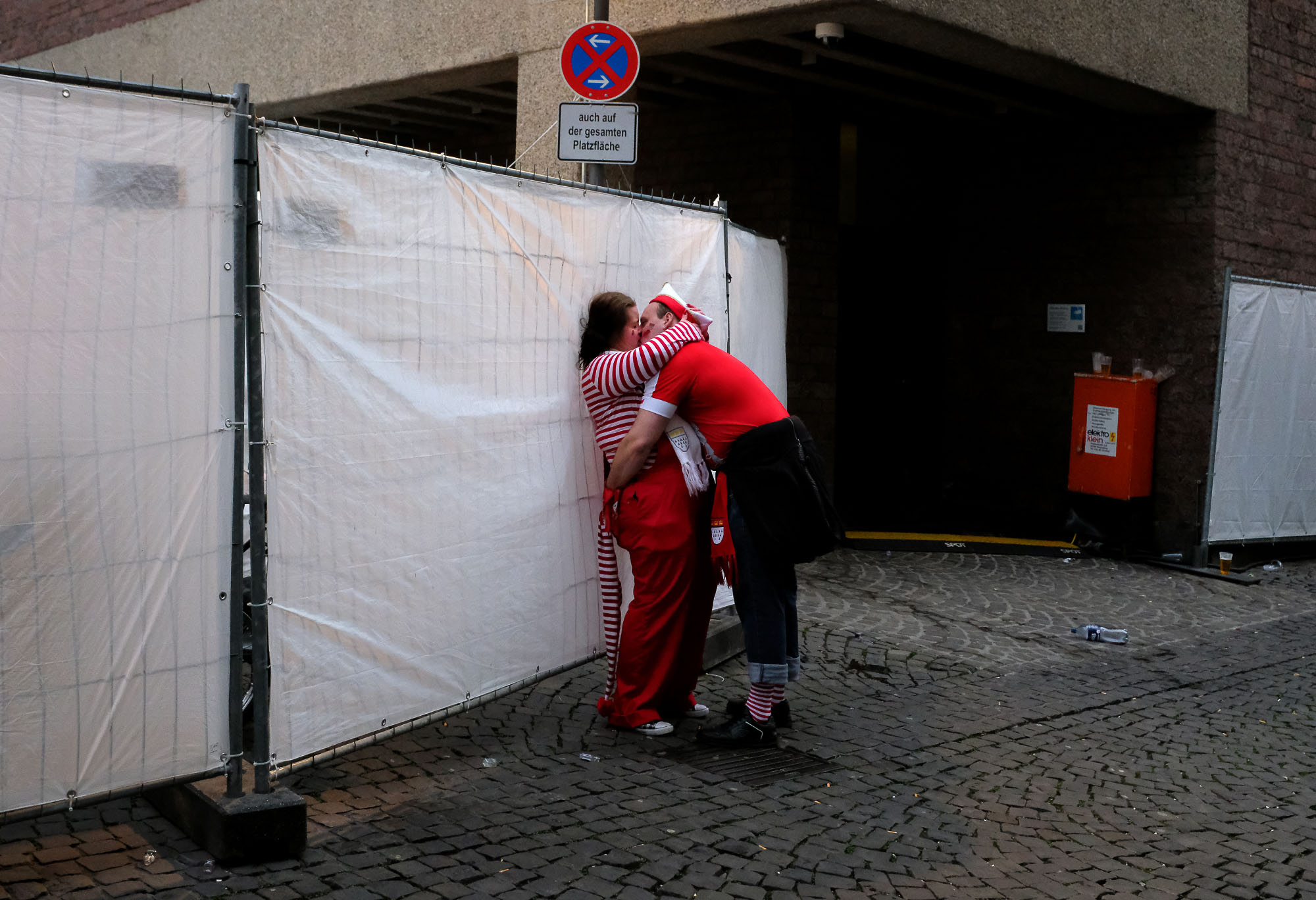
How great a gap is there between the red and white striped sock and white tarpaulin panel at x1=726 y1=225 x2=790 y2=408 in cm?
214

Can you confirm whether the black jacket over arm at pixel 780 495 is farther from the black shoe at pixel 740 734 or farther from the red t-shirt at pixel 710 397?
→ the black shoe at pixel 740 734

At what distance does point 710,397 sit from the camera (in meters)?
4.93

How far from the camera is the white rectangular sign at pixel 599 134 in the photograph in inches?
276

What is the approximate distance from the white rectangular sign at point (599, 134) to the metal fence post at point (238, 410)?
11.6 feet

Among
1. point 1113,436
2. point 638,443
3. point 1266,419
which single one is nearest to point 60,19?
point 1113,436

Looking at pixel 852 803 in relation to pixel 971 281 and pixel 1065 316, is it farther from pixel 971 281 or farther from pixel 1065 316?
pixel 971 281

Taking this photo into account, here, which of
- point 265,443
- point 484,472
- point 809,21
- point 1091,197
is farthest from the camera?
point 1091,197

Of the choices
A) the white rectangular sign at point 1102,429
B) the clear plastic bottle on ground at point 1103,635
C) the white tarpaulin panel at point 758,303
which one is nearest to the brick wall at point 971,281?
the white rectangular sign at point 1102,429

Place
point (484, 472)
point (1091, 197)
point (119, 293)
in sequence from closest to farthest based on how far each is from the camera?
point (119, 293) < point (484, 472) < point (1091, 197)

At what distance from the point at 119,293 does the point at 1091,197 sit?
919cm

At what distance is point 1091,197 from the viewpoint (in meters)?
10.8

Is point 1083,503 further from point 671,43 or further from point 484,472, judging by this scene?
point 484,472

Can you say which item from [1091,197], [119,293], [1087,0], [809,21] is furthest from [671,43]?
[119,293]

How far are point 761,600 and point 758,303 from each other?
8.80ft
